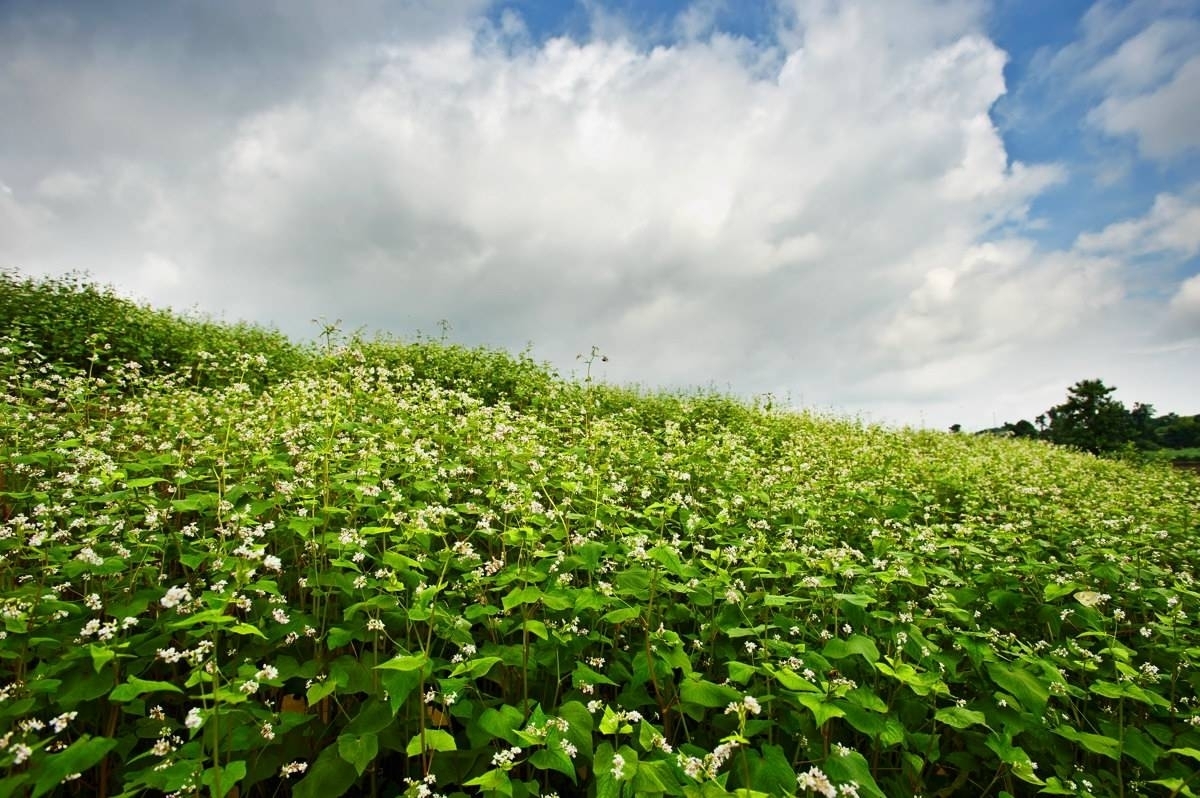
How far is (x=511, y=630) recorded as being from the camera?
386 centimetres

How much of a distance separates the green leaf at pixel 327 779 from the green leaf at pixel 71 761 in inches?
34.6

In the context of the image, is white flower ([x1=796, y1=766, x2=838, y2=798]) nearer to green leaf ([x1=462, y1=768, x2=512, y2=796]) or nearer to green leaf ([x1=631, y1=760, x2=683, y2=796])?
green leaf ([x1=631, y1=760, x2=683, y2=796])

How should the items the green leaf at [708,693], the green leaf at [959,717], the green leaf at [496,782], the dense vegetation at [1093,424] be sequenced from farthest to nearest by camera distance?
the dense vegetation at [1093,424] < the green leaf at [959,717] < the green leaf at [708,693] < the green leaf at [496,782]

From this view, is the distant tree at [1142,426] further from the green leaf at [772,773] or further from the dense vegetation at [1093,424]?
the green leaf at [772,773]

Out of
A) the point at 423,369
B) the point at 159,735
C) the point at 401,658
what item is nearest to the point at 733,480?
the point at 401,658

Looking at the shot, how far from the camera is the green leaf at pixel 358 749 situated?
2.71 meters

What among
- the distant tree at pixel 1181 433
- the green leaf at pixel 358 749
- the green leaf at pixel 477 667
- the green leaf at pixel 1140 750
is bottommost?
the green leaf at pixel 1140 750

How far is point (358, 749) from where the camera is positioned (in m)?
2.79

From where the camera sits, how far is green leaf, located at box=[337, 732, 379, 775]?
2715 mm

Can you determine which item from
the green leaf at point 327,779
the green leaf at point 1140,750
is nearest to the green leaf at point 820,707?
the green leaf at point 1140,750

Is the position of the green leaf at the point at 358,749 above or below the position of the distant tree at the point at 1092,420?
below

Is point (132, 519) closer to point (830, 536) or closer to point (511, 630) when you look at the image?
point (511, 630)

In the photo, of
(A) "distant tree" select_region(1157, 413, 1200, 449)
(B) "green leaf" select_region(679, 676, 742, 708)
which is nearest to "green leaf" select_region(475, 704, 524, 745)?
(B) "green leaf" select_region(679, 676, 742, 708)

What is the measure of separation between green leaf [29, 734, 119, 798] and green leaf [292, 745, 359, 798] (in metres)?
0.88
